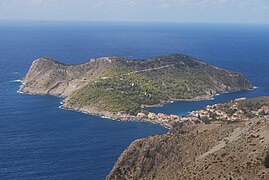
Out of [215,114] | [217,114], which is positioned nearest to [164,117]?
[215,114]

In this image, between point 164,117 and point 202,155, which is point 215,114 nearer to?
point 164,117

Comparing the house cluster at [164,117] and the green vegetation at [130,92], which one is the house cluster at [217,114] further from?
the green vegetation at [130,92]

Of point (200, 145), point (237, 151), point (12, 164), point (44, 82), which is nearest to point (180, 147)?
point (200, 145)

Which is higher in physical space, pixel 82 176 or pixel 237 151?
pixel 237 151

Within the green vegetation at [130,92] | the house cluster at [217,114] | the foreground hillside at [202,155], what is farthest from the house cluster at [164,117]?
the foreground hillside at [202,155]

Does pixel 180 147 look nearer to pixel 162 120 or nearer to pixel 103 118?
pixel 162 120

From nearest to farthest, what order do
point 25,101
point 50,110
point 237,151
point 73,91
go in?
point 237,151, point 50,110, point 25,101, point 73,91
